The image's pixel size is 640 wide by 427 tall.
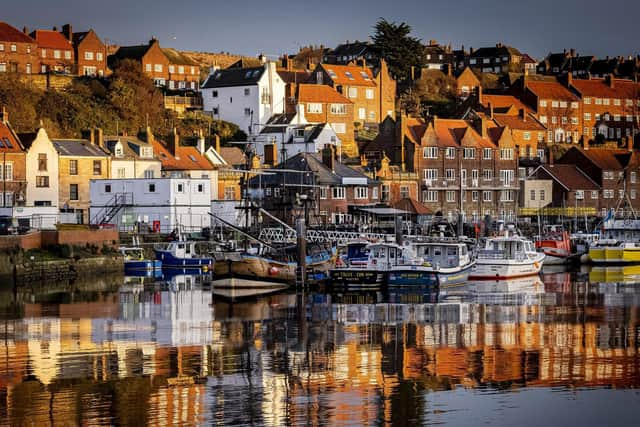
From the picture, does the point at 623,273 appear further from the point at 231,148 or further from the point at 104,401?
the point at 104,401

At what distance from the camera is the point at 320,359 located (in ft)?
110

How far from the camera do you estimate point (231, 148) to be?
97375 millimetres

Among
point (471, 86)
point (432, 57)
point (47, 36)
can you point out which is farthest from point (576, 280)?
point (432, 57)

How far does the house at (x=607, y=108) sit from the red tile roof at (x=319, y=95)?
3636 centimetres

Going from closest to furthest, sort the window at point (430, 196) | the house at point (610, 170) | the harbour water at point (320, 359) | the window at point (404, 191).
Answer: the harbour water at point (320, 359) → the window at point (404, 191) → the window at point (430, 196) → the house at point (610, 170)

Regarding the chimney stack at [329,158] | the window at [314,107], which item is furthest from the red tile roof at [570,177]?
the chimney stack at [329,158]

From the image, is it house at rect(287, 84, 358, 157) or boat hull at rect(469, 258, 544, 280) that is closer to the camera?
A: boat hull at rect(469, 258, 544, 280)

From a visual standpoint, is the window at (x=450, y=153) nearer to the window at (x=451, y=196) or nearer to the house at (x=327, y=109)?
the window at (x=451, y=196)

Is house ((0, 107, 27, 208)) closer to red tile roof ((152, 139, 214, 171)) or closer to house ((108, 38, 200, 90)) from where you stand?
red tile roof ((152, 139, 214, 171))

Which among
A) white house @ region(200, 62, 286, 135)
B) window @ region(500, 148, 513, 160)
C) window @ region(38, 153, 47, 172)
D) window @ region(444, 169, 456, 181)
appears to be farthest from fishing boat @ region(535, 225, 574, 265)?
window @ region(38, 153, 47, 172)

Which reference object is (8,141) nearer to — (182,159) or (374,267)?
(182,159)

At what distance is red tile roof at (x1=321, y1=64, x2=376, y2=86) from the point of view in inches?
4441

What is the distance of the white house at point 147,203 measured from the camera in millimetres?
78062

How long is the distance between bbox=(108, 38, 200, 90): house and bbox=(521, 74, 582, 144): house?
113 ft
